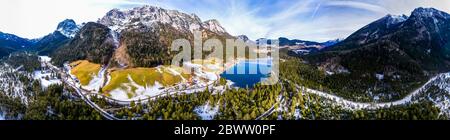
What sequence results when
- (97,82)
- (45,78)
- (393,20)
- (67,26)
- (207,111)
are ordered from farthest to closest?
(393,20)
(67,26)
(207,111)
(45,78)
(97,82)

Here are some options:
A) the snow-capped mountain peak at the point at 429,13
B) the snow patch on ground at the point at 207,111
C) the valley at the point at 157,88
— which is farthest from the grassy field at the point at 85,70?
the snow-capped mountain peak at the point at 429,13

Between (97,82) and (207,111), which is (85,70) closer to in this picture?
(97,82)

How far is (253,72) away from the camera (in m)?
22.4

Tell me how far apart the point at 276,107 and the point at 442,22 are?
57.1 m

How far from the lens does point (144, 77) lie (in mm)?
13820

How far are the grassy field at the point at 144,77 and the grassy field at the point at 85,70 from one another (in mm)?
793

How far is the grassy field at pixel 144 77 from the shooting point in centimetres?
1227

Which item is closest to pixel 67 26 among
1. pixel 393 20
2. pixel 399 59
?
pixel 399 59

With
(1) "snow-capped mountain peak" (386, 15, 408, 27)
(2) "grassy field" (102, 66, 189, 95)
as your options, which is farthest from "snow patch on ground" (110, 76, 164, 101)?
(1) "snow-capped mountain peak" (386, 15, 408, 27)

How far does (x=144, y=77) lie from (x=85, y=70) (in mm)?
2642

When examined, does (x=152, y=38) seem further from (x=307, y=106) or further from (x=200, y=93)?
(x=307, y=106)

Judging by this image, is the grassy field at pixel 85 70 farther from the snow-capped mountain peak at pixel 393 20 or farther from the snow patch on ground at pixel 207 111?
the snow-capped mountain peak at pixel 393 20

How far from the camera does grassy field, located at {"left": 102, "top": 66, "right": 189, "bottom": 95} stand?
12273 mm

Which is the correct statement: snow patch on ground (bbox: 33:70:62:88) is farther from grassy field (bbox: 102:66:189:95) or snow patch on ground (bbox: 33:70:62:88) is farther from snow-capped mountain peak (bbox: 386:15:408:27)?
snow-capped mountain peak (bbox: 386:15:408:27)
